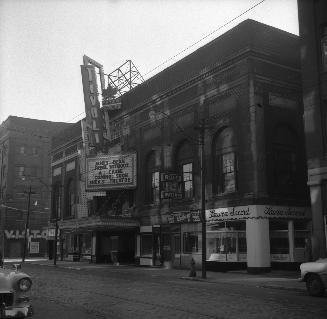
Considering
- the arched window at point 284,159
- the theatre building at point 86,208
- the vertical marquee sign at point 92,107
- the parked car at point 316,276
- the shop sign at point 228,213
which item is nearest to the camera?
the parked car at point 316,276

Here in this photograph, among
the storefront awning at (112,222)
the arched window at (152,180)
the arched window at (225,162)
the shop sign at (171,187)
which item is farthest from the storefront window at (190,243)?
the storefront awning at (112,222)

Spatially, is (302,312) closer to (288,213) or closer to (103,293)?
(103,293)

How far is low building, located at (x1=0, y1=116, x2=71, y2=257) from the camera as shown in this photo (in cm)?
7219

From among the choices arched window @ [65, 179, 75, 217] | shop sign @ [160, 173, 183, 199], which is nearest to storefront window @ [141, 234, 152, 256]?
shop sign @ [160, 173, 183, 199]

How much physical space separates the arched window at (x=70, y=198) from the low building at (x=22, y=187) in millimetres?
16282

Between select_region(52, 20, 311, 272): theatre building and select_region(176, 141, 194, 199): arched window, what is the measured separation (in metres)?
0.08

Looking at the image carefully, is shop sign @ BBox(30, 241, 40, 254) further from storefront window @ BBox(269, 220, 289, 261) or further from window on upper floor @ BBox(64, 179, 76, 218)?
storefront window @ BBox(269, 220, 289, 261)

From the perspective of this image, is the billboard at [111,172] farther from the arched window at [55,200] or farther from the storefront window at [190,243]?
the arched window at [55,200]

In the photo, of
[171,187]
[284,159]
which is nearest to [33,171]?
[171,187]

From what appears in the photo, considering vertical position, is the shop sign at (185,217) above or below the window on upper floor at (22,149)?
below

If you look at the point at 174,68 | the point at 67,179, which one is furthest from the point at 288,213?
the point at 67,179

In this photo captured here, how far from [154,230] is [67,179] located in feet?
65.0

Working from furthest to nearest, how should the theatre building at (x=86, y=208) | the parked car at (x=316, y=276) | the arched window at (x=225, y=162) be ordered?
the theatre building at (x=86, y=208) → the arched window at (x=225, y=162) → the parked car at (x=316, y=276)

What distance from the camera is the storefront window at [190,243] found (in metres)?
34.2
